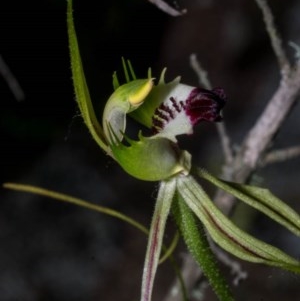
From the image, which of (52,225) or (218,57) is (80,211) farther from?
(218,57)

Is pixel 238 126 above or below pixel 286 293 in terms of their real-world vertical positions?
above

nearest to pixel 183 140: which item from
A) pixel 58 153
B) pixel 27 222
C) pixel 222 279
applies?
pixel 58 153

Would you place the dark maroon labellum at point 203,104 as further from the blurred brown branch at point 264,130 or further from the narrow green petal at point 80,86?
the blurred brown branch at point 264,130

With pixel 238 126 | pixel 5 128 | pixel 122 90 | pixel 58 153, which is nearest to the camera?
pixel 122 90

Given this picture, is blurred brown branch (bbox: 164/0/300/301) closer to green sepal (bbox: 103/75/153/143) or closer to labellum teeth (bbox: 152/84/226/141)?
labellum teeth (bbox: 152/84/226/141)

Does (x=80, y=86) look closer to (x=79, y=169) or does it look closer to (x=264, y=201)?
(x=264, y=201)

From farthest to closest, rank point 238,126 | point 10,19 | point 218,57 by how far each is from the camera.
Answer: point 218,57, point 238,126, point 10,19
